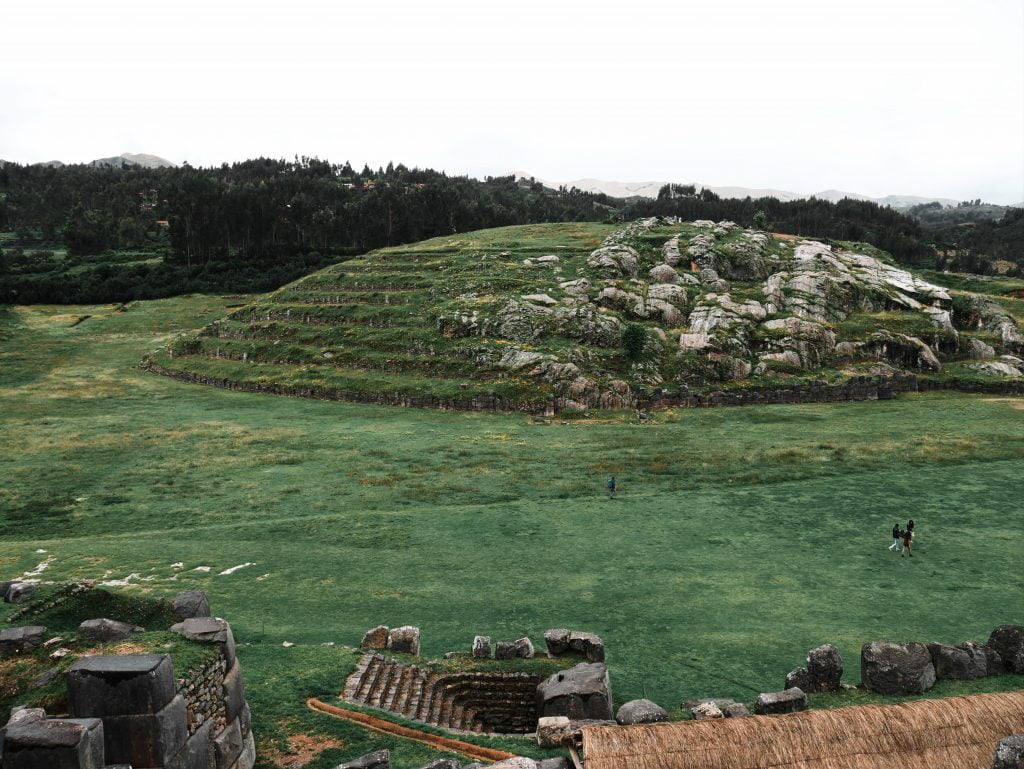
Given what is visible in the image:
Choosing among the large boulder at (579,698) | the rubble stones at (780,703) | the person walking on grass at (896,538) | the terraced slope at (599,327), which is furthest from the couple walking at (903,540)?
the terraced slope at (599,327)

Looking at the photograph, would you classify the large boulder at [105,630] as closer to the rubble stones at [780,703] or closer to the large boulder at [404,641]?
the large boulder at [404,641]

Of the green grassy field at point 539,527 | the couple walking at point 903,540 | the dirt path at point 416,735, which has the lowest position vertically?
the green grassy field at point 539,527

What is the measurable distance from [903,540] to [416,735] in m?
23.2

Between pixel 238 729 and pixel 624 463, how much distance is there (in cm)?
3196

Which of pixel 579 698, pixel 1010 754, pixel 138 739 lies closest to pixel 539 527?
pixel 579 698

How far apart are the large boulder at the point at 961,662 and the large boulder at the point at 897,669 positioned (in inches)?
14.5

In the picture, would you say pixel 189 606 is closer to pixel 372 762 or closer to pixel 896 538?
pixel 372 762

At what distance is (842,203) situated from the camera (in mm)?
198250

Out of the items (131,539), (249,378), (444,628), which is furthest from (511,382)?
(444,628)

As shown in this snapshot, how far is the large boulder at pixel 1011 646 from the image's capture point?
60.7 feet

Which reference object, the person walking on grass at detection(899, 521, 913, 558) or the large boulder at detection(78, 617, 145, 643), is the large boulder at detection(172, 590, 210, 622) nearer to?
the large boulder at detection(78, 617, 145, 643)

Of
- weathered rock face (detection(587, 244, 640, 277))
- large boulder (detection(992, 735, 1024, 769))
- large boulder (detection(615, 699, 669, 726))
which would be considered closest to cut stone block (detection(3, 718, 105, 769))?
large boulder (detection(615, 699, 669, 726))

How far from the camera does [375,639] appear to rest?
21.0m

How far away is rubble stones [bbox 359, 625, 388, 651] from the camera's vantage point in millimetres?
20922
